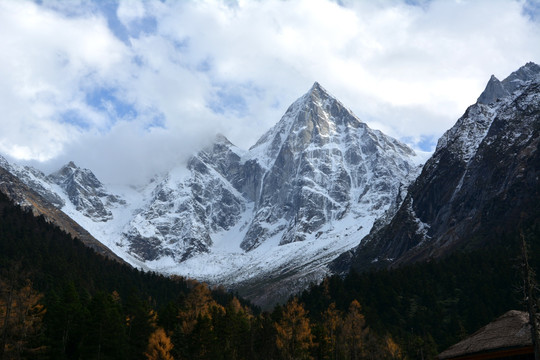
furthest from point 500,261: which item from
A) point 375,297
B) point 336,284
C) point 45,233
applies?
point 45,233

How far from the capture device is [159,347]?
8006cm

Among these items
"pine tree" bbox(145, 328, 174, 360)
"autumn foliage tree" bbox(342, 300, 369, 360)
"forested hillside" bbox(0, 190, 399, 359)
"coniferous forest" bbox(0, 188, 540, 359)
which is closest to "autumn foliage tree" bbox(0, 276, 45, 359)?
"forested hillside" bbox(0, 190, 399, 359)

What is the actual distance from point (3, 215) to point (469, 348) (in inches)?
6877

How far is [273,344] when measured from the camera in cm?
9581

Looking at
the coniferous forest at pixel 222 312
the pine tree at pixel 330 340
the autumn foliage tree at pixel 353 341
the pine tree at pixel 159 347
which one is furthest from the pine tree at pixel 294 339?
the pine tree at pixel 159 347

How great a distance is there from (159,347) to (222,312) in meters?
31.7

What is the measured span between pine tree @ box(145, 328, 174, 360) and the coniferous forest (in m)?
0.23

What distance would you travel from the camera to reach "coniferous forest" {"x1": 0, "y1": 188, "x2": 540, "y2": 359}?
79.5 m

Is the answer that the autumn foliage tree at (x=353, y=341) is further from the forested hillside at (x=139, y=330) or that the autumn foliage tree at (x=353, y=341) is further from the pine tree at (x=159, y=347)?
the pine tree at (x=159, y=347)

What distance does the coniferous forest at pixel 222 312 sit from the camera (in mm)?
79500

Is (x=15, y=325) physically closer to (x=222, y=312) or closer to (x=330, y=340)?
(x=222, y=312)

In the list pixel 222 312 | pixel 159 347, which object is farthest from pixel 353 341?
pixel 159 347

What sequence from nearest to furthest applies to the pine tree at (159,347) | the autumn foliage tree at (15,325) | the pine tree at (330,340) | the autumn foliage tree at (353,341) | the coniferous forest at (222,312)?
the autumn foliage tree at (15,325), the coniferous forest at (222,312), the pine tree at (159,347), the pine tree at (330,340), the autumn foliage tree at (353,341)

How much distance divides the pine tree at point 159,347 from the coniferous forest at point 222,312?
229 millimetres
